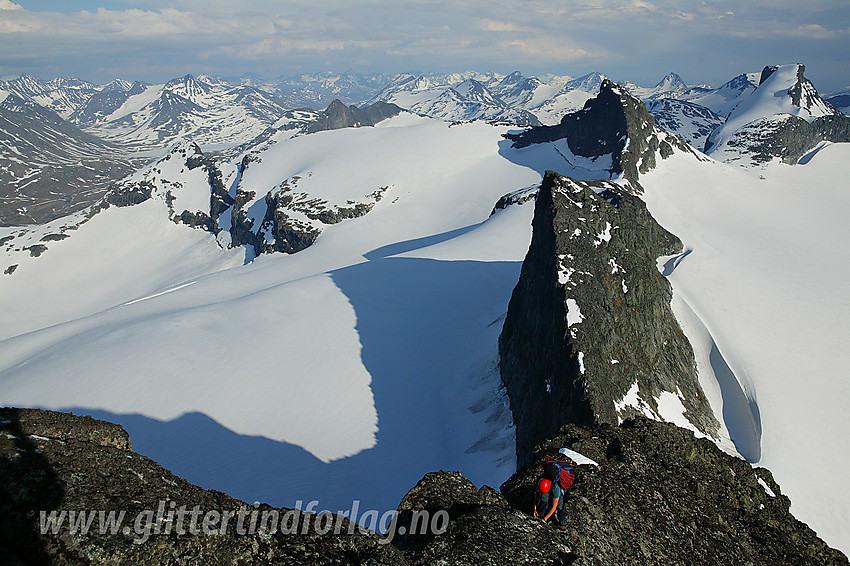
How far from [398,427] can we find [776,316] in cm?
2976

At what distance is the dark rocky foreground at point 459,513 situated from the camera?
6.55 meters

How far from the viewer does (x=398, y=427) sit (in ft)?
103

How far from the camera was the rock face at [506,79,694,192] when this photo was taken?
6556 cm

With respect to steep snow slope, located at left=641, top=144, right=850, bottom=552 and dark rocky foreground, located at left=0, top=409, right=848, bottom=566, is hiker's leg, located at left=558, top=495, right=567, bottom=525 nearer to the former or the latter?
dark rocky foreground, located at left=0, top=409, right=848, bottom=566

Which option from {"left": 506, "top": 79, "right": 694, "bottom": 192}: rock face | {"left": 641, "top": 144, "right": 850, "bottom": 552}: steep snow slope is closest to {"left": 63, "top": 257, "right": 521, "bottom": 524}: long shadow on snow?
{"left": 641, "top": 144, "right": 850, "bottom": 552}: steep snow slope

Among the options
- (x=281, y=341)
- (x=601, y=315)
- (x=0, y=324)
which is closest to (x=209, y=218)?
(x=0, y=324)

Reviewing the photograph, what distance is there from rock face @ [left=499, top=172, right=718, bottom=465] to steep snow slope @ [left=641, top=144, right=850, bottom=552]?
126 inches

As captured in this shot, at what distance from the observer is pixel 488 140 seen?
111 meters

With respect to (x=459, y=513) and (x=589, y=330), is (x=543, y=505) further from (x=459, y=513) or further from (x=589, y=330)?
(x=589, y=330)

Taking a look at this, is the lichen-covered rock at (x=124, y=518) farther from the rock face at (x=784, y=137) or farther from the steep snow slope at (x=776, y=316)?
the rock face at (x=784, y=137)

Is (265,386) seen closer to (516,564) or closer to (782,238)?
(516,564)

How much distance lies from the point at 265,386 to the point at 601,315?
2492 centimetres

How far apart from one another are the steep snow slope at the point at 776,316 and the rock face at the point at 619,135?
5.98 meters

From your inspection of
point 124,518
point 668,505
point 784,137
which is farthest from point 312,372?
point 784,137
